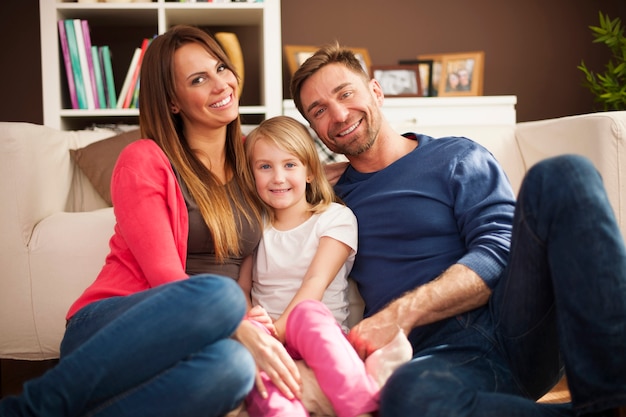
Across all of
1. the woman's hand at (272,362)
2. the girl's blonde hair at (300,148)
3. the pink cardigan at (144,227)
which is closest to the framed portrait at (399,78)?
the girl's blonde hair at (300,148)

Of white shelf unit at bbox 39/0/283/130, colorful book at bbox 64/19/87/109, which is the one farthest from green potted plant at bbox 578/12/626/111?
colorful book at bbox 64/19/87/109

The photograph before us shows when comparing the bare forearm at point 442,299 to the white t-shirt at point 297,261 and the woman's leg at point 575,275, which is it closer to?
the woman's leg at point 575,275

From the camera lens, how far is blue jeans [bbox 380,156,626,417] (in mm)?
1066

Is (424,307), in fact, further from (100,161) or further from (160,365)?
(100,161)

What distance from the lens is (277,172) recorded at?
5.33 feet

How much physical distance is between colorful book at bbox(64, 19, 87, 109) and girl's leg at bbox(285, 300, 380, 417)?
192 cm

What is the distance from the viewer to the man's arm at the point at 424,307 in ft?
4.44

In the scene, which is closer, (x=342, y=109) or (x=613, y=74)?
(x=342, y=109)

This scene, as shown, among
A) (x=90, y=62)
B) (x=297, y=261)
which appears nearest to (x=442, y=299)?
(x=297, y=261)

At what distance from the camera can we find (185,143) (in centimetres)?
163

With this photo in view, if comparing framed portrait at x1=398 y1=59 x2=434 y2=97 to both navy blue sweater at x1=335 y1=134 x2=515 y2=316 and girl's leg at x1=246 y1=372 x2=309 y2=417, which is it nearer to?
navy blue sweater at x1=335 y1=134 x2=515 y2=316

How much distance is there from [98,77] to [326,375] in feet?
6.90

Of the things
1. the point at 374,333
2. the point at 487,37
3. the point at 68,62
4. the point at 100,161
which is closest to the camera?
the point at 374,333

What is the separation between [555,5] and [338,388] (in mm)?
3082
